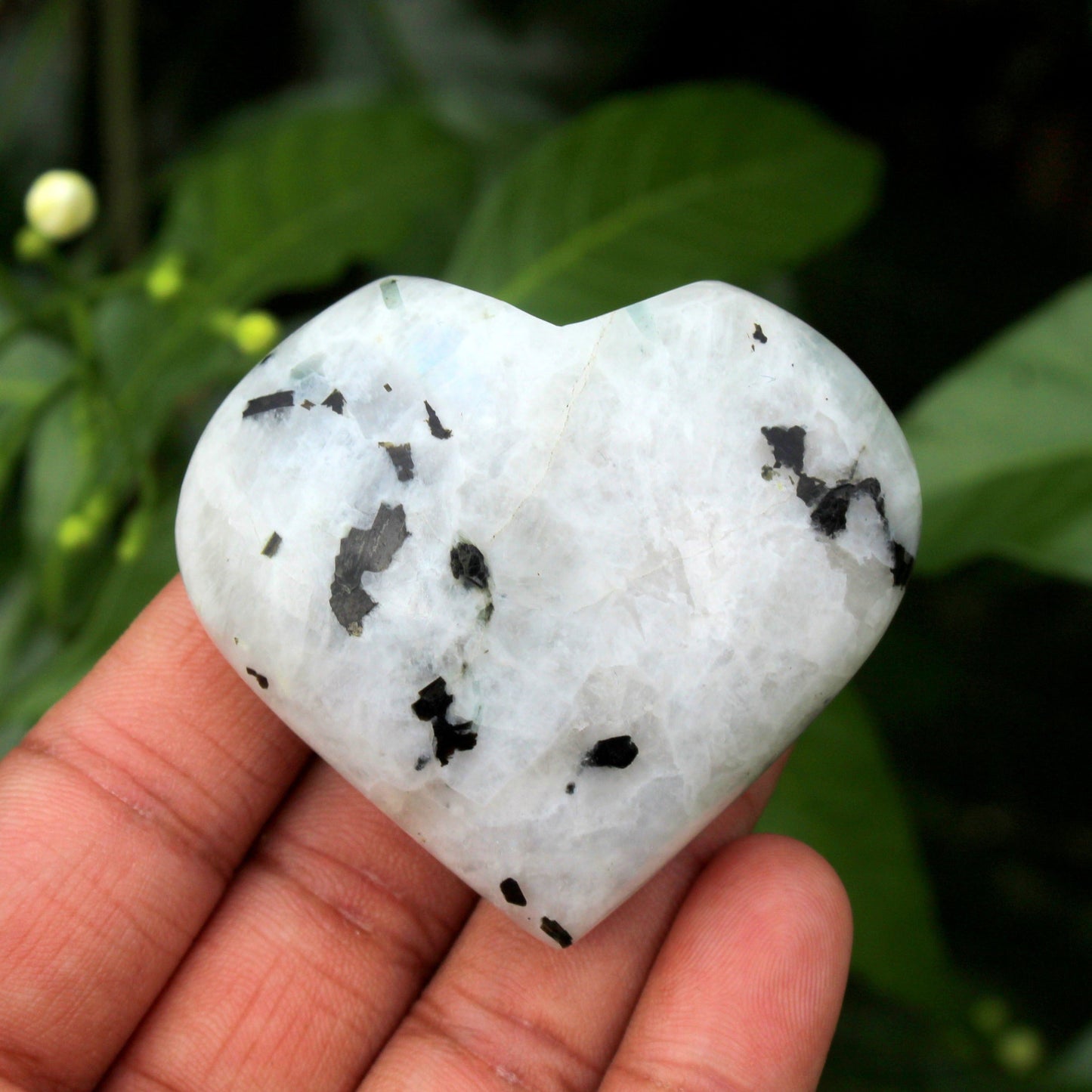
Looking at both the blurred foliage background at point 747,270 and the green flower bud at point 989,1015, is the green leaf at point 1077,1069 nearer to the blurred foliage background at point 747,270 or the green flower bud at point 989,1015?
the blurred foliage background at point 747,270

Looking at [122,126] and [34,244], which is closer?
[34,244]

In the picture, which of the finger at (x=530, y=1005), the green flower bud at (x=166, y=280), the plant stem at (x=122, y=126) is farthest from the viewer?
the plant stem at (x=122, y=126)

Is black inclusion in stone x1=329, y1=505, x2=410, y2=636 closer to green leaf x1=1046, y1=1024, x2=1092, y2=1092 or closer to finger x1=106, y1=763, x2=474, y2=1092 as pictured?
finger x1=106, y1=763, x2=474, y2=1092

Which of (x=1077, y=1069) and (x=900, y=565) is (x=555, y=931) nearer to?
(x=900, y=565)

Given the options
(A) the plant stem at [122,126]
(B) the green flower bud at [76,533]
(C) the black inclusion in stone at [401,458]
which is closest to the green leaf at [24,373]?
(B) the green flower bud at [76,533]

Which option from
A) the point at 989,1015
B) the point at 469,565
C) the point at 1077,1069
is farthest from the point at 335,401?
the point at 989,1015

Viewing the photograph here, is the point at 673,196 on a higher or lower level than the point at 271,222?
lower
